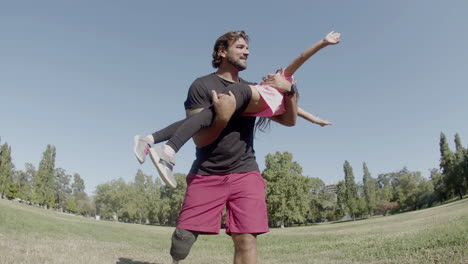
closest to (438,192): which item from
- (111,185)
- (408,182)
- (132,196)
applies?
(408,182)

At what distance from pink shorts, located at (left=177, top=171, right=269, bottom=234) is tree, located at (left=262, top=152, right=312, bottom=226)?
2016 inches

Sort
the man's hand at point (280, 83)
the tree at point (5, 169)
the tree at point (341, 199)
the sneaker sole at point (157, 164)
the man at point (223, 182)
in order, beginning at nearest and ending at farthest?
the sneaker sole at point (157, 164)
the man at point (223, 182)
the man's hand at point (280, 83)
the tree at point (5, 169)
the tree at point (341, 199)

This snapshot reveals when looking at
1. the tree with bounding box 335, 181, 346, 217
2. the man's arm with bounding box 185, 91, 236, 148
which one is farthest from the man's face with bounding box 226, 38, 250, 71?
the tree with bounding box 335, 181, 346, 217

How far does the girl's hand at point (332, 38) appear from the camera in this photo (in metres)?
3.72

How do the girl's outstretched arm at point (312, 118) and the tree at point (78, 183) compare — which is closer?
the girl's outstretched arm at point (312, 118)

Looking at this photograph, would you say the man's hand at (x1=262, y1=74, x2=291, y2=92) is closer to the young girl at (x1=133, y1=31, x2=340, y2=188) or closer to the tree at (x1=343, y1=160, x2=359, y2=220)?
the young girl at (x1=133, y1=31, x2=340, y2=188)

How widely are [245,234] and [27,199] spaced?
8917cm

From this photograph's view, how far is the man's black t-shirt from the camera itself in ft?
12.4

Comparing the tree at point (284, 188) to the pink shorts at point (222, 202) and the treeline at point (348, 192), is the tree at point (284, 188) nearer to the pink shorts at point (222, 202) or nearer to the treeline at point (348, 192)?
the treeline at point (348, 192)

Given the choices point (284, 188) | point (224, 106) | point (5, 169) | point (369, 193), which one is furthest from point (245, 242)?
point (369, 193)

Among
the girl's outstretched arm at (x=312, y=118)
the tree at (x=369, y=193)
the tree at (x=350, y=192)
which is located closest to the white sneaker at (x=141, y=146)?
the girl's outstretched arm at (x=312, y=118)

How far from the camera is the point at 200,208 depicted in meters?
3.69

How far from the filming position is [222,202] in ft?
12.2

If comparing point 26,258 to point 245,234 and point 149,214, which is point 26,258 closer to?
point 245,234
